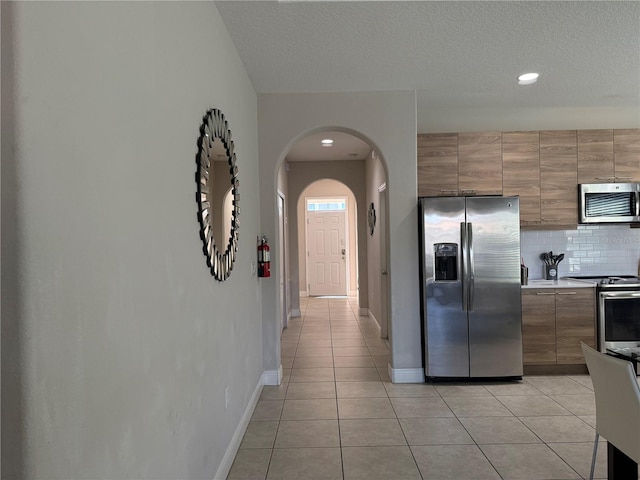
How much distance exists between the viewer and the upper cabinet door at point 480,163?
4.75 m

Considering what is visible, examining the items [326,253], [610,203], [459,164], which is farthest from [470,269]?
[326,253]

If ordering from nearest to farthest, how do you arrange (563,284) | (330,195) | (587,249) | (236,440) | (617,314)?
(236,440)
(617,314)
(563,284)
(587,249)
(330,195)

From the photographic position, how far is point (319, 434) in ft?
10.2

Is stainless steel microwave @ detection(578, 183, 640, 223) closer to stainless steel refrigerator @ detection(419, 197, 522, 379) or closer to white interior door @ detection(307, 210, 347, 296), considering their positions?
stainless steel refrigerator @ detection(419, 197, 522, 379)

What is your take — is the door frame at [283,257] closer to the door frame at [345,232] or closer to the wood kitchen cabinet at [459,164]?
the wood kitchen cabinet at [459,164]

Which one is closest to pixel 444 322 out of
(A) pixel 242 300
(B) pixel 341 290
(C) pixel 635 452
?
(A) pixel 242 300

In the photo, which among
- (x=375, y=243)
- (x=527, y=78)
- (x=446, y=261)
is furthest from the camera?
(x=375, y=243)

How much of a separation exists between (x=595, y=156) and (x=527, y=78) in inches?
64.2

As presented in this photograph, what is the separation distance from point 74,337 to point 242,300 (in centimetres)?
218

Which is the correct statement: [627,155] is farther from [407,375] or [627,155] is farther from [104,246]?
[104,246]

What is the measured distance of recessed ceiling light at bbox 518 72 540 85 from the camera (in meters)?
3.73

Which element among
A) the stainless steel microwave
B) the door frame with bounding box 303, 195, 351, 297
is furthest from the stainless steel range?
the door frame with bounding box 303, 195, 351, 297

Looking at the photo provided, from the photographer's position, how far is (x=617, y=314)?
4328 millimetres

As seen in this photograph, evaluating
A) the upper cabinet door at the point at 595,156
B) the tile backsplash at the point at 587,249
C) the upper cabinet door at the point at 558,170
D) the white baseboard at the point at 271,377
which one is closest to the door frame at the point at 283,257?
the white baseboard at the point at 271,377
